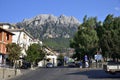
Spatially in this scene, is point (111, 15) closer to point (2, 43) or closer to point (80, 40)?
point (80, 40)

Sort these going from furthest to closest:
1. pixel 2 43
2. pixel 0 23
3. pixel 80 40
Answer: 1. pixel 0 23
2. pixel 80 40
3. pixel 2 43

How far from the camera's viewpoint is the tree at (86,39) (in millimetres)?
88812

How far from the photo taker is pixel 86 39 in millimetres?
88875

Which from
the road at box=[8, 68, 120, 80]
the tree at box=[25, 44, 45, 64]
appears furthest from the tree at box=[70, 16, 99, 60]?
the road at box=[8, 68, 120, 80]

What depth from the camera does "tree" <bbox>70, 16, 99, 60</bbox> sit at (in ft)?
291

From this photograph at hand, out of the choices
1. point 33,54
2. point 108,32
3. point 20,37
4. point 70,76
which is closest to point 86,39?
point 108,32

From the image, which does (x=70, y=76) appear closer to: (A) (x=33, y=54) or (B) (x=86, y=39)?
(A) (x=33, y=54)

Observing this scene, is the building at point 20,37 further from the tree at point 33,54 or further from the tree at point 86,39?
the tree at point 86,39

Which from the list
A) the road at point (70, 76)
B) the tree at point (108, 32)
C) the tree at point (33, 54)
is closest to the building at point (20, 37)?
the tree at point (33, 54)

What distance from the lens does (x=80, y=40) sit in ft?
296

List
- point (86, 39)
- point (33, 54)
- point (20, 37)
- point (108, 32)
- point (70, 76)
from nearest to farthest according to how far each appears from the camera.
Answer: point (70, 76) → point (33, 54) → point (108, 32) → point (86, 39) → point (20, 37)

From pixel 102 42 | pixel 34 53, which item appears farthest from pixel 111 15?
pixel 34 53

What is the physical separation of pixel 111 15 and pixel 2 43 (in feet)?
113

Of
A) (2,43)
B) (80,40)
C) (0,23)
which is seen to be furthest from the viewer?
(0,23)
